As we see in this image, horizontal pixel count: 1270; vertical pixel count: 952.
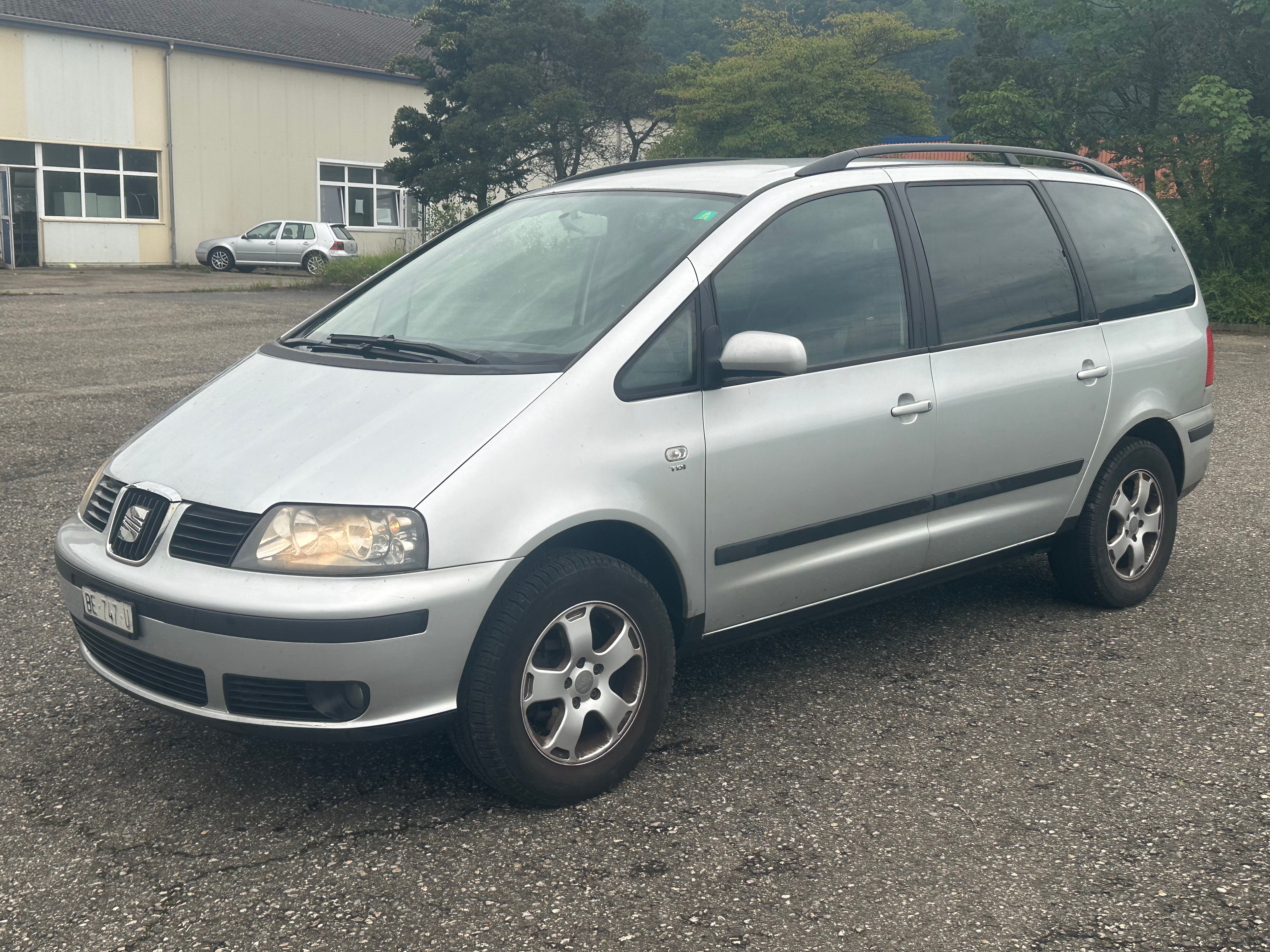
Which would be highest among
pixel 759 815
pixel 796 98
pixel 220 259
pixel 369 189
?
pixel 796 98

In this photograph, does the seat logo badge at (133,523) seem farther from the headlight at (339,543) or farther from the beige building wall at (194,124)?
the beige building wall at (194,124)

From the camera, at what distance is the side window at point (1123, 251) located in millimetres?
4980

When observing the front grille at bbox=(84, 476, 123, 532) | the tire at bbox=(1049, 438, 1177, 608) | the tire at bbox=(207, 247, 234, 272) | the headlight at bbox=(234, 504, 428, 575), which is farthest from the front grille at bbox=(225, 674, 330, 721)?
the tire at bbox=(207, 247, 234, 272)

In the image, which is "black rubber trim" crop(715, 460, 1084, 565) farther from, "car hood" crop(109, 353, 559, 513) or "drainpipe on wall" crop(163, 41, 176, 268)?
"drainpipe on wall" crop(163, 41, 176, 268)

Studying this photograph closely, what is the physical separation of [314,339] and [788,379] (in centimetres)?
153

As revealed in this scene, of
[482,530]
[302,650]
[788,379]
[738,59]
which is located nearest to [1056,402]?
[788,379]

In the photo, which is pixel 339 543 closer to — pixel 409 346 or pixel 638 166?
pixel 409 346

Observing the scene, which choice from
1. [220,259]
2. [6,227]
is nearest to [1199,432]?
[220,259]

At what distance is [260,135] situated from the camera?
35.0 meters

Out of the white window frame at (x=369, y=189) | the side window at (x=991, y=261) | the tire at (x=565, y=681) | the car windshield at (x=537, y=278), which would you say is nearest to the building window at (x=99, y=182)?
the white window frame at (x=369, y=189)

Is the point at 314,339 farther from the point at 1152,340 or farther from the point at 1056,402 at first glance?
the point at 1152,340

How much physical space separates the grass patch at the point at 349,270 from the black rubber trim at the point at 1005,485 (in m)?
21.4

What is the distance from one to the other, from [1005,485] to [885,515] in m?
0.66

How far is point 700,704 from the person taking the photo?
414 centimetres
